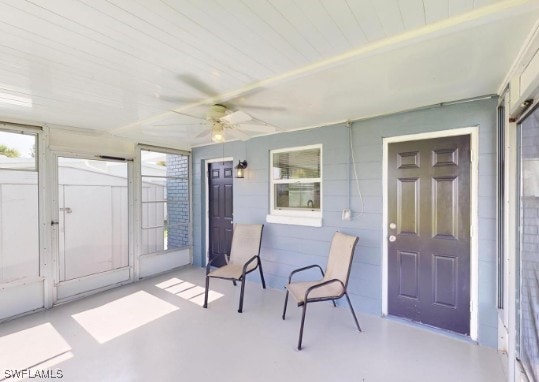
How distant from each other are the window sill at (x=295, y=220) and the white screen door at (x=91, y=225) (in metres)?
2.37

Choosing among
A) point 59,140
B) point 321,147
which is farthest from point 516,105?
point 59,140

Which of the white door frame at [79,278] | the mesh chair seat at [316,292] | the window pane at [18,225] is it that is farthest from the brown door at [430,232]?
the window pane at [18,225]

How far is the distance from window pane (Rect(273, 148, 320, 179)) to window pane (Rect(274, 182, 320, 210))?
0.44 ft

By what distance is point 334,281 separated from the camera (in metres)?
2.60

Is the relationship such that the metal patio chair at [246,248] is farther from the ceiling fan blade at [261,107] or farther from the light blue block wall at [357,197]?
the ceiling fan blade at [261,107]

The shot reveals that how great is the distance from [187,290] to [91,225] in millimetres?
1711

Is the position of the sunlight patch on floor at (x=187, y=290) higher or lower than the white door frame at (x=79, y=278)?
lower

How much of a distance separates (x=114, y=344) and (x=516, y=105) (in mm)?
3740

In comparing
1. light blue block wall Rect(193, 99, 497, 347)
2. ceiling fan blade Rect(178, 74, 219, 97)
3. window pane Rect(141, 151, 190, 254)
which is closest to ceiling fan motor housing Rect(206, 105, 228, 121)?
ceiling fan blade Rect(178, 74, 219, 97)

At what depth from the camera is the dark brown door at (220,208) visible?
4.48 metres

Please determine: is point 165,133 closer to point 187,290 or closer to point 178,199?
point 178,199

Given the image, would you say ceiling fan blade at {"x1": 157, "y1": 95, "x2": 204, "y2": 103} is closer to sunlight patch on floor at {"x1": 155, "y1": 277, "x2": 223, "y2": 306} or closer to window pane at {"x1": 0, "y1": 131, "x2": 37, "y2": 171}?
window pane at {"x1": 0, "y1": 131, "x2": 37, "y2": 171}

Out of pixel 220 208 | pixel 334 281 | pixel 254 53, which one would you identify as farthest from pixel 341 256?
pixel 220 208

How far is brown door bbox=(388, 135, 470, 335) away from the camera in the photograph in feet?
8.04
